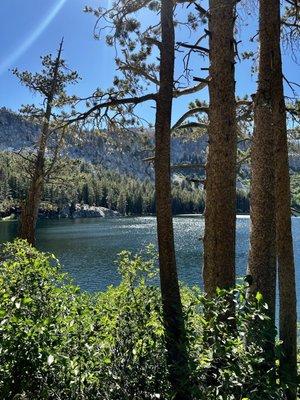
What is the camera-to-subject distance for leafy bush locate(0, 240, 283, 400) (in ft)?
10.7

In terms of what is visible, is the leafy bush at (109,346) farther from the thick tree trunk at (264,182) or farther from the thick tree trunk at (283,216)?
the thick tree trunk at (283,216)

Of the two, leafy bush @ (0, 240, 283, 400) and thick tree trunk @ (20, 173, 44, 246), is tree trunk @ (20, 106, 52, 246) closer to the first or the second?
thick tree trunk @ (20, 173, 44, 246)

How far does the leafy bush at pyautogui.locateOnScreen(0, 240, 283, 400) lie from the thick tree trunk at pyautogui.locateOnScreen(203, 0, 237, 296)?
113cm

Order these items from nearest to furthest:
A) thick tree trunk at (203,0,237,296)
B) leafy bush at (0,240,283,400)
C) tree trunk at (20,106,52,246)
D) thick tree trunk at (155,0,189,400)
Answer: leafy bush at (0,240,283,400) → thick tree trunk at (203,0,237,296) → thick tree trunk at (155,0,189,400) → tree trunk at (20,106,52,246)

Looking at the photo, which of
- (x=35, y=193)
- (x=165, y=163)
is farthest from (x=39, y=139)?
(x=165, y=163)

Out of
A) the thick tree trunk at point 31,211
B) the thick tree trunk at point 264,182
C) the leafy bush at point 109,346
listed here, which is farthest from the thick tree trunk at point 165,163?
the thick tree trunk at point 31,211

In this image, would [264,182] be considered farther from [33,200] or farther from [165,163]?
[33,200]

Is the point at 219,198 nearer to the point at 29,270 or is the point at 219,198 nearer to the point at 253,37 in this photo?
the point at 29,270

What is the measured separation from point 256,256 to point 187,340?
224 cm

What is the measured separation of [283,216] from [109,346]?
300 centimetres

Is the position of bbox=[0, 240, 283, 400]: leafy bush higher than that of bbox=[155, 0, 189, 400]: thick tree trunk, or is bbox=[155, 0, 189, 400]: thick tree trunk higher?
bbox=[155, 0, 189, 400]: thick tree trunk

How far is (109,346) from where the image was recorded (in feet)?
13.0

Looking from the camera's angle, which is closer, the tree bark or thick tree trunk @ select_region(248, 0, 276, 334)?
thick tree trunk @ select_region(248, 0, 276, 334)

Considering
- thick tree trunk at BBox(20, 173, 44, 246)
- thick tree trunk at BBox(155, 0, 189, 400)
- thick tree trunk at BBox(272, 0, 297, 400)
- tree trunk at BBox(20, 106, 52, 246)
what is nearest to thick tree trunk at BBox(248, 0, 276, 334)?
thick tree trunk at BBox(272, 0, 297, 400)
